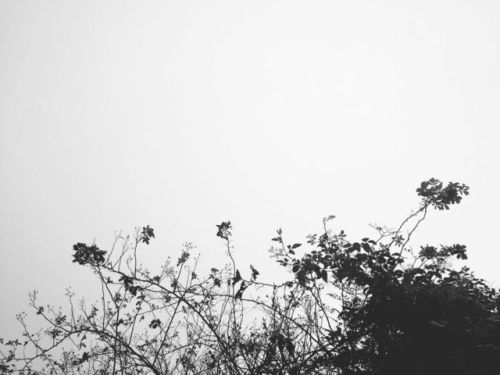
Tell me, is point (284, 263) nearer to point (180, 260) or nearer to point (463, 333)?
point (463, 333)

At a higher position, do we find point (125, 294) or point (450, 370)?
point (125, 294)

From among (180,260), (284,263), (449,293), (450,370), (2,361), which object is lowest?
(450,370)

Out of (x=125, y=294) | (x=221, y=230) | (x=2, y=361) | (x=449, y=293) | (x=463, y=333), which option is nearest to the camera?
(x=463, y=333)

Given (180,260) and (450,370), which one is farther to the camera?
(180,260)

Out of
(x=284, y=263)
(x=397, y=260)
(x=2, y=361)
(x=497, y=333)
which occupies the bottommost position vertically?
(x=497, y=333)

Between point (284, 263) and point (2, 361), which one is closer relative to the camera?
point (284, 263)

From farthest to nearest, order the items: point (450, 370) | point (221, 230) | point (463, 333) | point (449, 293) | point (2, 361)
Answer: point (2, 361)
point (221, 230)
point (449, 293)
point (463, 333)
point (450, 370)

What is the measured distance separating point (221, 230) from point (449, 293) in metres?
4.03

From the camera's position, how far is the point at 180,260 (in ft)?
24.7

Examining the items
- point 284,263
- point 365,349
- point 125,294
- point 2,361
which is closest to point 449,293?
point 365,349

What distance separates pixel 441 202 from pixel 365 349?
113 inches

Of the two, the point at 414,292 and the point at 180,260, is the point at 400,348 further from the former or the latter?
the point at 180,260

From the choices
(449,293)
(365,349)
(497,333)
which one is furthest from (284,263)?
(497,333)

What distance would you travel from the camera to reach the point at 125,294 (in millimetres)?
8320
